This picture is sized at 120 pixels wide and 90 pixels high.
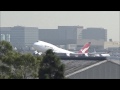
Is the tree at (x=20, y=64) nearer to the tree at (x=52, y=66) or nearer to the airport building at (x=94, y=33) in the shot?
the tree at (x=52, y=66)

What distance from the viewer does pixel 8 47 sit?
23438 mm

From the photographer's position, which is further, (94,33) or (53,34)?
(94,33)

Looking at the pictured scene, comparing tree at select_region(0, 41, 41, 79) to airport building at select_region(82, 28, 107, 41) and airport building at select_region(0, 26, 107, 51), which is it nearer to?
airport building at select_region(0, 26, 107, 51)

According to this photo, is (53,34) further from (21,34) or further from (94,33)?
(94,33)

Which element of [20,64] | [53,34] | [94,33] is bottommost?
[20,64]

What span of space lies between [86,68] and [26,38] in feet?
480

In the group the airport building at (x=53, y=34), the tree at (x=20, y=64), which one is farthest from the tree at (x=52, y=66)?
the airport building at (x=53, y=34)

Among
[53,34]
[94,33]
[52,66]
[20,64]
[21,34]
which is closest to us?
[52,66]

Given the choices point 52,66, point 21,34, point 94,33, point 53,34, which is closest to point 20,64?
point 52,66

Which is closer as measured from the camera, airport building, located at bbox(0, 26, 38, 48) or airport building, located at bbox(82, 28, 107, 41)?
airport building, located at bbox(0, 26, 38, 48)

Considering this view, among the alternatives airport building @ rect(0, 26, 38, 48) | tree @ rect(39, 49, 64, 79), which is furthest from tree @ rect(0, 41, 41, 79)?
airport building @ rect(0, 26, 38, 48)
